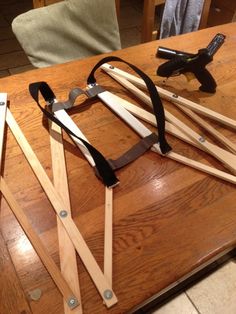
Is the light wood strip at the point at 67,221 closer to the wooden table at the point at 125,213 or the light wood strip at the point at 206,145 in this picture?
the wooden table at the point at 125,213

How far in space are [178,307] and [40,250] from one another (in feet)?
2.56

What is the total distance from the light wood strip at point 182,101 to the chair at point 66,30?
26 centimetres

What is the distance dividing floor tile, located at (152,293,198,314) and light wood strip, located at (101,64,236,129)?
0.71 meters

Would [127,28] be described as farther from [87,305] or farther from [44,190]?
[87,305]

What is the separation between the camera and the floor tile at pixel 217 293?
1.06 metres

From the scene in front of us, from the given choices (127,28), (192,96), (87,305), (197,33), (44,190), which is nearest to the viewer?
(87,305)

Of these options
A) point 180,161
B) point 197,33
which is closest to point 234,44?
point 197,33

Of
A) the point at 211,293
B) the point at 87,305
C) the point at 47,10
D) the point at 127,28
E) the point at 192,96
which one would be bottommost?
the point at 211,293

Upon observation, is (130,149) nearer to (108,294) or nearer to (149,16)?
(108,294)

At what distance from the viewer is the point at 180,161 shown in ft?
2.11

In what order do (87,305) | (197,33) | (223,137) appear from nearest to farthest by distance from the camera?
(87,305)
(223,137)
(197,33)

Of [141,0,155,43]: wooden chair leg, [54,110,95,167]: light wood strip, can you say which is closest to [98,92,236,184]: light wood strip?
[54,110,95,167]: light wood strip

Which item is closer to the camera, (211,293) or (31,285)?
(31,285)

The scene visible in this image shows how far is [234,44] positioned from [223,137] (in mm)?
516
